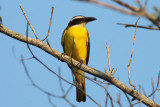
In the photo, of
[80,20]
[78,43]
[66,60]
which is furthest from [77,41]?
[66,60]

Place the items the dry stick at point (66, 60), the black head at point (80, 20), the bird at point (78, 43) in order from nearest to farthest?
the dry stick at point (66, 60) < the bird at point (78, 43) < the black head at point (80, 20)

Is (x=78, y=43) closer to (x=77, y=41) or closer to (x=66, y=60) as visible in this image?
(x=77, y=41)

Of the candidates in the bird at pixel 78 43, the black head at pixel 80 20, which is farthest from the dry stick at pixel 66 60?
the black head at pixel 80 20

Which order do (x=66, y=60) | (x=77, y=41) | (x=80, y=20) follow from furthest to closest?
1. (x=80, y=20)
2. (x=77, y=41)
3. (x=66, y=60)

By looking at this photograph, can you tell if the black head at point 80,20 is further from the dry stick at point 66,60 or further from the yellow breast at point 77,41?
the dry stick at point 66,60

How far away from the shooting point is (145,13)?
1367 mm

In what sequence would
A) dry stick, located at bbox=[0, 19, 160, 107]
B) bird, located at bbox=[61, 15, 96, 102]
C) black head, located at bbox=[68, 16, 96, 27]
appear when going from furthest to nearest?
1. black head, located at bbox=[68, 16, 96, 27]
2. bird, located at bbox=[61, 15, 96, 102]
3. dry stick, located at bbox=[0, 19, 160, 107]

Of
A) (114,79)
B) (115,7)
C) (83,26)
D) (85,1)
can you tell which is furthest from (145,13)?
(83,26)

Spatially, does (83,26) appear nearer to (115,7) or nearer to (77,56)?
(77,56)

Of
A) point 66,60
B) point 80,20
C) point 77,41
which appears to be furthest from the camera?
point 80,20

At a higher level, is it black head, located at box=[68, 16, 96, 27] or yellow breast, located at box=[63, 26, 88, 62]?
black head, located at box=[68, 16, 96, 27]

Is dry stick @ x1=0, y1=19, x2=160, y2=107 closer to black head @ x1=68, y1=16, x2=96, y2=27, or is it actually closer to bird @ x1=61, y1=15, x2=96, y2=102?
bird @ x1=61, y1=15, x2=96, y2=102

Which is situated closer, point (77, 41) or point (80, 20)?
point (77, 41)

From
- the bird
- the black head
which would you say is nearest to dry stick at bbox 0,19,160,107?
the bird
